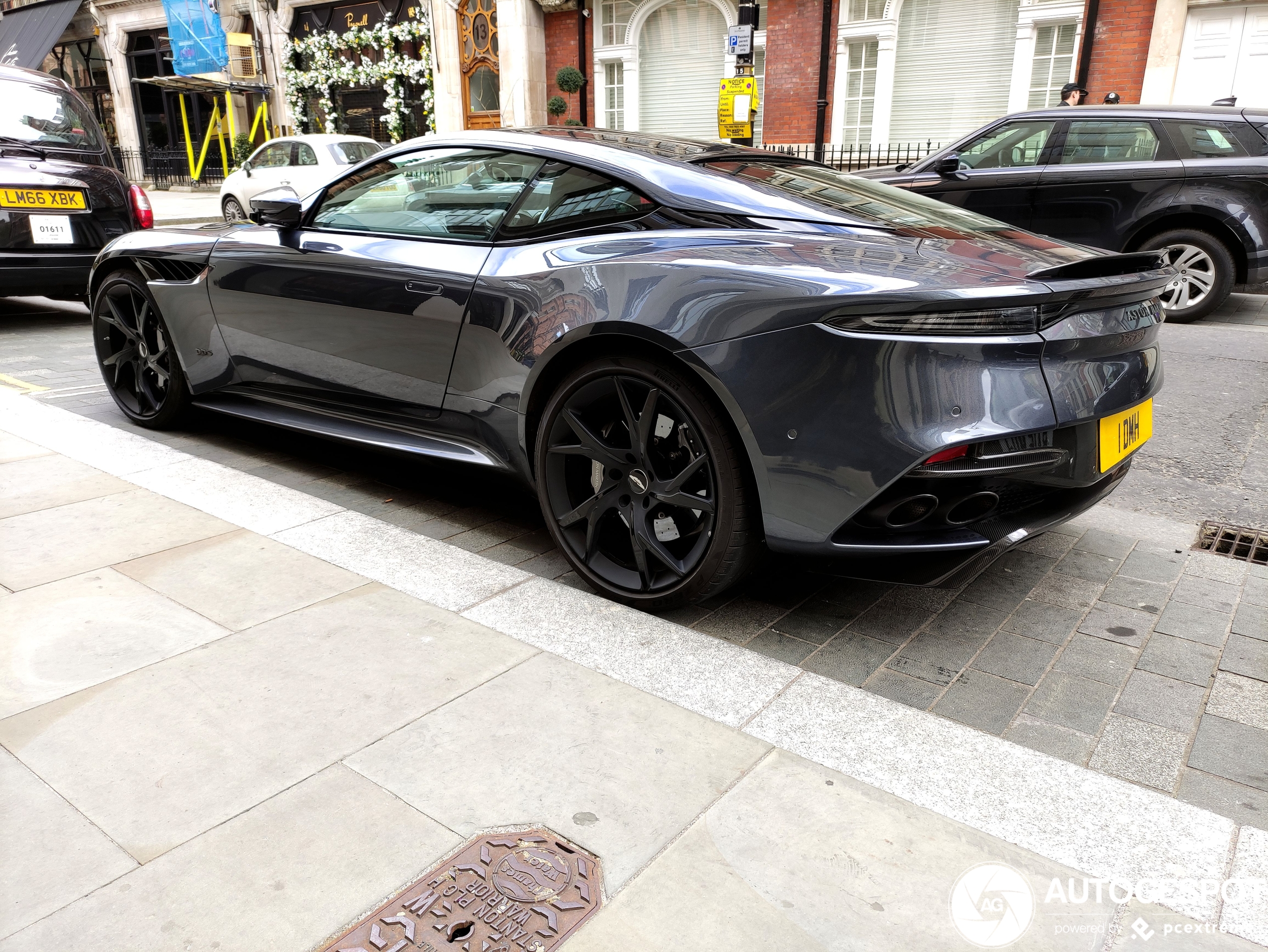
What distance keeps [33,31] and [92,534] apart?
34.9 metres

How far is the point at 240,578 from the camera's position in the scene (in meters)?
3.14

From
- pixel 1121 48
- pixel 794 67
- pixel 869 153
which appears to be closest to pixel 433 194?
pixel 1121 48

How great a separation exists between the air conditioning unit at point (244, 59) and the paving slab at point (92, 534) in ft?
84.9

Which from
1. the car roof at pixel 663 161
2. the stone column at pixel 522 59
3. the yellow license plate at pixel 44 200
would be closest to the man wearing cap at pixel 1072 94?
the stone column at pixel 522 59

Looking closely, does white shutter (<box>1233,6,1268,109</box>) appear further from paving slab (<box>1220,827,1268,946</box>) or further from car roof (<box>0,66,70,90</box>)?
paving slab (<box>1220,827,1268,946</box>)

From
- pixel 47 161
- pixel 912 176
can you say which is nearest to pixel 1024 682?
pixel 912 176

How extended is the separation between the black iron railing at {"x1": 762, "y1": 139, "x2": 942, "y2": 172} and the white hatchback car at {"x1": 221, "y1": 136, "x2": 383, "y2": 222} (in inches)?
289

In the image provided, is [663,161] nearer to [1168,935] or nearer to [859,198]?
[859,198]

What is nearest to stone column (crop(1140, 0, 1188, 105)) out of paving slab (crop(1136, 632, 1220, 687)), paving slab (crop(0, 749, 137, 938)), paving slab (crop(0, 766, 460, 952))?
paving slab (crop(1136, 632, 1220, 687))

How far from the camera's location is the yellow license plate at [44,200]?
23.6 ft

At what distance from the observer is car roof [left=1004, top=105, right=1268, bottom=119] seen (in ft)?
26.6

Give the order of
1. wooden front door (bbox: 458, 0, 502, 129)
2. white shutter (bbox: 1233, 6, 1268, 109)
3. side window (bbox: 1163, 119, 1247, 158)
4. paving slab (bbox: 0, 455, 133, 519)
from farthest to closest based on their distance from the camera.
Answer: wooden front door (bbox: 458, 0, 502, 129) < white shutter (bbox: 1233, 6, 1268, 109) < side window (bbox: 1163, 119, 1247, 158) < paving slab (bbox: 0, 455, 133, 519)

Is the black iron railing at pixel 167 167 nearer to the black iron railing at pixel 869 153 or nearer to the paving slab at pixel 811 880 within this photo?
the black iron railing at pixel 869 153

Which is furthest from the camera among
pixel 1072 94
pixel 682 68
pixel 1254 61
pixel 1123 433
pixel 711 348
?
pixel 682 68
